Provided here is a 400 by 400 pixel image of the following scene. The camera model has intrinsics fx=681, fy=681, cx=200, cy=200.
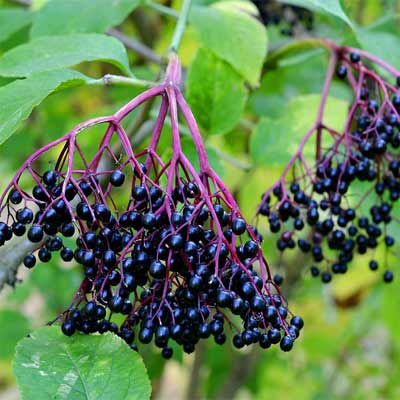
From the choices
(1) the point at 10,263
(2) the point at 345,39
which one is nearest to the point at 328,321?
(2) the point at 345,39

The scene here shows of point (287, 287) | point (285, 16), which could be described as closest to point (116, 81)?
point (285, 16)

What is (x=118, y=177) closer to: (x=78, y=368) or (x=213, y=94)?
(x=78, y=368)

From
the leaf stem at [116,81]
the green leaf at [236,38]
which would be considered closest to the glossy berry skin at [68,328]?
the leaf stem at [116,81]

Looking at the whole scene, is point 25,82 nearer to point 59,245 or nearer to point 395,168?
point 59,245

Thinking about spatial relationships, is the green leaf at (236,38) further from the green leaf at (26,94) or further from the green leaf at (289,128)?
the green leaf at (26,94)

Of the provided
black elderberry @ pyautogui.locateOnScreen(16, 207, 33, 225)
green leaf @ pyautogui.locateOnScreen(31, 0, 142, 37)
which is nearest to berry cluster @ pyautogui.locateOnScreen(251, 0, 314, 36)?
green leaf @ pyautogui.locateOnScreen(31, 0, 142, 37)
